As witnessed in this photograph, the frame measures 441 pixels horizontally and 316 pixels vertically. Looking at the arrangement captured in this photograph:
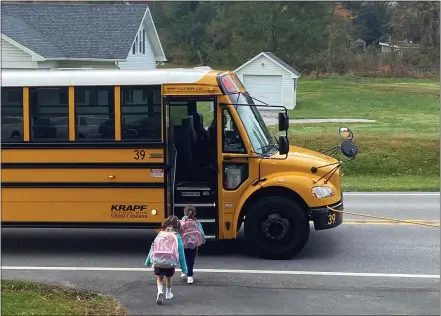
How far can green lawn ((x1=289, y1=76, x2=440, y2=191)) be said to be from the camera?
18.5 m

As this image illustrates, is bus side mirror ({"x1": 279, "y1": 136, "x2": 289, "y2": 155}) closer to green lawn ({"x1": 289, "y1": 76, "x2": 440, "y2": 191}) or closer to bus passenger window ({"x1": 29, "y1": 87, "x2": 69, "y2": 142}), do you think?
bus passenger window ({"x1": 29, "y1": 87, "x2": 69, "y2": 142})

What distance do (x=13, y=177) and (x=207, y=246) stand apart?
9.43 ft

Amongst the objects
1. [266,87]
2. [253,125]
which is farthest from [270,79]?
[253,125]

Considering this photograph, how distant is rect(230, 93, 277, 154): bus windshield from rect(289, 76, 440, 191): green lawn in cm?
680

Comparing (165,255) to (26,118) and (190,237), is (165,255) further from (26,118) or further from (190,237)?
(26,118)

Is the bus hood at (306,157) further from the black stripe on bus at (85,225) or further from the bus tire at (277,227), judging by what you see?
the black stripe on bus at (85,225)

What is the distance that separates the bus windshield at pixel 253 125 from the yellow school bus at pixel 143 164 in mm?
30

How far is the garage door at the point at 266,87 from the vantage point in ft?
130

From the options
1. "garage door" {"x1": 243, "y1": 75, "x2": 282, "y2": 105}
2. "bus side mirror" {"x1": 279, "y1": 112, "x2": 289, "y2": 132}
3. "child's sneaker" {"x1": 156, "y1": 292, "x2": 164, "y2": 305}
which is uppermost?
"garage door" {"x1": 243, "y1": 75, "x2": 282, "y2": 105}

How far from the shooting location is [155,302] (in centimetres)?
767

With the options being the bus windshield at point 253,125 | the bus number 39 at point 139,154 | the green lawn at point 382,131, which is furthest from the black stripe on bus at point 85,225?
the green lawn at point 382,131

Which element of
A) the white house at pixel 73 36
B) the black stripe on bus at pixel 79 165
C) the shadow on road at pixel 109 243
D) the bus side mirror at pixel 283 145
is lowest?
the shadow on road at pixel 109 243

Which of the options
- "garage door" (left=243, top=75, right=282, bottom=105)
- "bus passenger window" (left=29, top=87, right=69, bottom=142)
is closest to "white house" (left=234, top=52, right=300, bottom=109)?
"garage door" (left=243, top=75, right=282, bottom=105)

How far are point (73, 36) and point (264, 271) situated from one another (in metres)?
25.9
